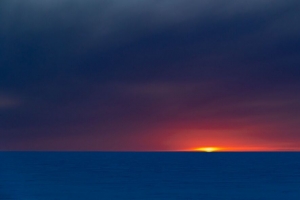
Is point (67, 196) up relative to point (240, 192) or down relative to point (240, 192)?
down

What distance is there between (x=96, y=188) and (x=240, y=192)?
4.58 m

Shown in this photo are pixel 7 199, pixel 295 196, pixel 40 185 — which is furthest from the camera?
pixel 40 185

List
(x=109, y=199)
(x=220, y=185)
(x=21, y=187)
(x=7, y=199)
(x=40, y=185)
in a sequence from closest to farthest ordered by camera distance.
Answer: (x=7, y=199) < (x=109, y=199) < (x=21, y=187) < (x=40, y=185) < (x=220, y=185)

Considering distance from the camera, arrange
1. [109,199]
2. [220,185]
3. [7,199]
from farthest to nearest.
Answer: [220,185]
[109,199]
[7,199]

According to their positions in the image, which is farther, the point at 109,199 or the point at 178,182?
the point at 178,182

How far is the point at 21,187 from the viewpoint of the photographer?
49.9 ft

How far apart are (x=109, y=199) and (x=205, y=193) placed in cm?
333

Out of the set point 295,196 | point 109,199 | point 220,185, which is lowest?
point 109,199

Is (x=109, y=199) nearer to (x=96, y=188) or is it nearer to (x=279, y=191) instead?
(x=96, y=188)

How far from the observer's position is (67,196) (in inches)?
528

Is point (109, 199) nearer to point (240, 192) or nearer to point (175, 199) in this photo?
point (175, 199)

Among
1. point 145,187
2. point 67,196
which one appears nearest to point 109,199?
point 67,196

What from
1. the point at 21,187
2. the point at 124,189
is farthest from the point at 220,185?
the point at 21,187

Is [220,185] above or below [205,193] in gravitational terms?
above
